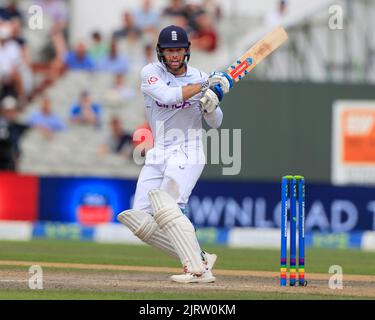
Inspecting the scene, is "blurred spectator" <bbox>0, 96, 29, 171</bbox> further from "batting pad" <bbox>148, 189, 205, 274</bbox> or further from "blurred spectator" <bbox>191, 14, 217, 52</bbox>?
"batting pad" <bbox>148, 189, 205, 274</bbox>

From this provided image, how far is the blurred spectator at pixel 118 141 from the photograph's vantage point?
15328 millimetres

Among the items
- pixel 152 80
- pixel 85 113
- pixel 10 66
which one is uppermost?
pixel 10 66

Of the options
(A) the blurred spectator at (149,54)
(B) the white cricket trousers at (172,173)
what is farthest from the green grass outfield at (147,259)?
(A) the blurred spectator at (149,54)

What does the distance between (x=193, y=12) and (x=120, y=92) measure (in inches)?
60.4

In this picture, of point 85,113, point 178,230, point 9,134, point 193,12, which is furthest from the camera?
point 193,12

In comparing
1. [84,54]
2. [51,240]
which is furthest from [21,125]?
[51,240]

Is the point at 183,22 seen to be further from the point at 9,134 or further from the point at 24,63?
the point at 9,134

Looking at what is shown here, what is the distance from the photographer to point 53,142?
15492mm

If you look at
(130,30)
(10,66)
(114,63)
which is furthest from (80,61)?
(10,66)

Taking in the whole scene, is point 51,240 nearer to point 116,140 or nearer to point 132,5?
point 116,140

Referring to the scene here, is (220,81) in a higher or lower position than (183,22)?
lower

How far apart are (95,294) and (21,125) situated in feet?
29.7

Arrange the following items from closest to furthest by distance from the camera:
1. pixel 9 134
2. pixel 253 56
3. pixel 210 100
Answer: pixel 210 100
pixel 253 56
pixel 9 134

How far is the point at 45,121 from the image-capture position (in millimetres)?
15422
